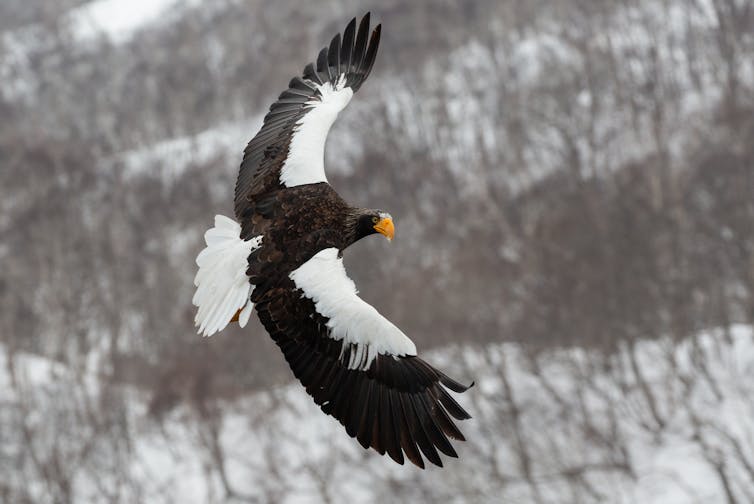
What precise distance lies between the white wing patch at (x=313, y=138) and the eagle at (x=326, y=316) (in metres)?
0.08

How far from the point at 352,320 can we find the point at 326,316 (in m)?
0.16

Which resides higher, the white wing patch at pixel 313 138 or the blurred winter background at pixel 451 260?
the blurred winter background at pixel 451 260

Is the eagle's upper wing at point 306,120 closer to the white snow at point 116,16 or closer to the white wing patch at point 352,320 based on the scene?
the white wing patch at point 352,320

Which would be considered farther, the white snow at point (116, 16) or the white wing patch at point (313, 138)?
the white snow at point (116, 16)

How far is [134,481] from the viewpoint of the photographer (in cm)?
2345

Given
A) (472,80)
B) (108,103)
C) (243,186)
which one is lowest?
(243,186)

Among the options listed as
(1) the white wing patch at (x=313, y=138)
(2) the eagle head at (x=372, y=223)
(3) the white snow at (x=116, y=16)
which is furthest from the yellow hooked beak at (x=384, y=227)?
(3) the white snow at (x=116, y=16)

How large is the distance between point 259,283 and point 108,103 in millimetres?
45697

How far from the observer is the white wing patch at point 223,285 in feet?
18.9

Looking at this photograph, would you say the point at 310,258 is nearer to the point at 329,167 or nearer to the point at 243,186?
the point at 243,186

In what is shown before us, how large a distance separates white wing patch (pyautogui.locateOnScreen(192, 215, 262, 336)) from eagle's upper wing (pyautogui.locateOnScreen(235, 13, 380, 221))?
42cm

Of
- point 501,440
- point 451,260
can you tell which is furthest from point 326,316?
point 451,260

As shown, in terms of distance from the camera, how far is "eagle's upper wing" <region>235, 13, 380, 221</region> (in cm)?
660

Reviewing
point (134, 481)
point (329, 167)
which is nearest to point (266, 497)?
point (134, 481)
